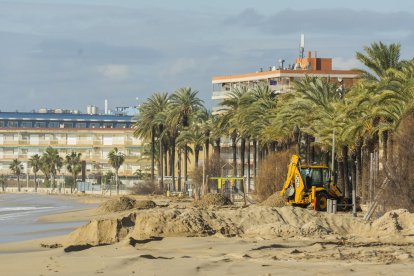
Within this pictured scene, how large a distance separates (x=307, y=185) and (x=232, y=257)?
26161 mm

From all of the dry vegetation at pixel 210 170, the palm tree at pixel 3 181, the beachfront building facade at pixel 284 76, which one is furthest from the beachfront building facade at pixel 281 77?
the palm tree at pixel 3 181

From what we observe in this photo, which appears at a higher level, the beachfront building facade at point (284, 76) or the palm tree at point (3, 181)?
the beachfront building facade at point (284, 76)

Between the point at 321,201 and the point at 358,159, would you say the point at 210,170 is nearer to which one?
the point at 358,159

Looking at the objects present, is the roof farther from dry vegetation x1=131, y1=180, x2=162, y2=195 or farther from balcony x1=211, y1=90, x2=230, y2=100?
dry vegetation x1=131, y1=180, x2=162, y2=195

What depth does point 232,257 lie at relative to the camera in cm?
2098

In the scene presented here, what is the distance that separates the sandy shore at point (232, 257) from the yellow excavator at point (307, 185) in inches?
716

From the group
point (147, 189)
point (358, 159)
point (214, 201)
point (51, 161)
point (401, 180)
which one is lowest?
point (147, 189)

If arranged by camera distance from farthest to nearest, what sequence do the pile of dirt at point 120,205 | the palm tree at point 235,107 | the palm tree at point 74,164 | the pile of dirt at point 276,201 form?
the palm tree at point 74,164, the palm tree at point 235,107, the pile of dirt at point 120,205, the pile of dirt at point 276,201

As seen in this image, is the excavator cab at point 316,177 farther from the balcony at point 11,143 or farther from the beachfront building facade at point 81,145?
the balcony at point 11,143

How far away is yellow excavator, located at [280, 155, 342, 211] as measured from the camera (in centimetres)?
4634

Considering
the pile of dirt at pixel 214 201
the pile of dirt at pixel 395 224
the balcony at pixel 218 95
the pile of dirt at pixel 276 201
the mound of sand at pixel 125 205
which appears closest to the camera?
the pile of dirt at pixel 395 224

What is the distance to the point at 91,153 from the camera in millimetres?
186375

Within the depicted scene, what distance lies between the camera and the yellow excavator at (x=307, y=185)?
46.3 meters

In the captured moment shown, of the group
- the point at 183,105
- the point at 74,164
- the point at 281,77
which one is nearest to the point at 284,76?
the point at 281,77
